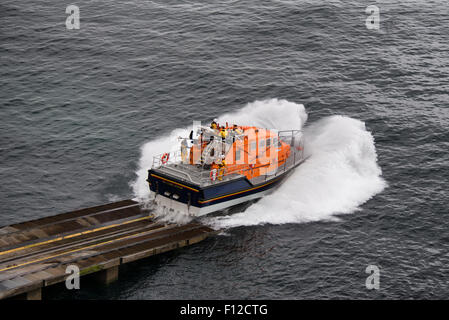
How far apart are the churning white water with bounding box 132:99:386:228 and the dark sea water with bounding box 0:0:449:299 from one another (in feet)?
0.84

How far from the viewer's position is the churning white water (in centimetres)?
4669

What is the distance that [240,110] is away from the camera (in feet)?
195

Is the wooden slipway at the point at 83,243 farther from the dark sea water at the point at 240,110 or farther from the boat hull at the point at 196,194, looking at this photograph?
the boat hull at the point at 196,194

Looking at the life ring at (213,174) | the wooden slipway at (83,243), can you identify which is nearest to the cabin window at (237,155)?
the life ring at (213,174)

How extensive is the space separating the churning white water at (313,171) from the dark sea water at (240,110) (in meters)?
0.26

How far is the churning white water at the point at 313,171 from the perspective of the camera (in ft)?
153

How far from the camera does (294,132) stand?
180 ft

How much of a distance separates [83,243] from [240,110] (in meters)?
22.9

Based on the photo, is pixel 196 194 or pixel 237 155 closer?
pixel 196 194

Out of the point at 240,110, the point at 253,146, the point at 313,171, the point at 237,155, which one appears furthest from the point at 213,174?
the point at 240,110

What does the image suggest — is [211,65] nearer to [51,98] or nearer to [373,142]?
[51,98]

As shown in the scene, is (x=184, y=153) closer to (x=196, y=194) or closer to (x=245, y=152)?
(x=196, y=194)
